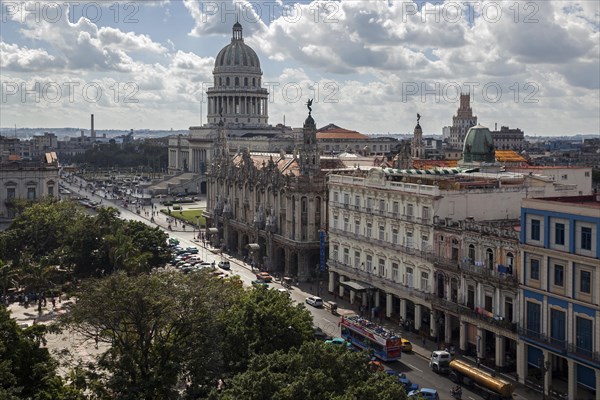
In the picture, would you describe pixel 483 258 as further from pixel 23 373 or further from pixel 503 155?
pixel 503 155

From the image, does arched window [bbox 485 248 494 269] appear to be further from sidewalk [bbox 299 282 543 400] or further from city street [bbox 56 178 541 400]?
city street [bbox 56 178 541 400]

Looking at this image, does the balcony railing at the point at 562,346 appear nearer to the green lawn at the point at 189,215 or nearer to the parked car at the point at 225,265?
the parked car at the point at 225,265

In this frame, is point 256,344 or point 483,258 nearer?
point 256,344

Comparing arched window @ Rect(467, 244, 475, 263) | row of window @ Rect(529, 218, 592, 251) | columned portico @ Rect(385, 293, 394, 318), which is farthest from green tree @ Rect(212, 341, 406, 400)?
columned portico @ Rect(385, 293, 394, 318)

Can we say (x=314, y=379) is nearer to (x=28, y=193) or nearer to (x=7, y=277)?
(x=7, y=277)

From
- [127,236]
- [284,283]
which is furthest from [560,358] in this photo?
[127,236]

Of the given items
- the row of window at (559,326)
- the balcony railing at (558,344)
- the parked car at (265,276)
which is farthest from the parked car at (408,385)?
the parked car at (265,276)
